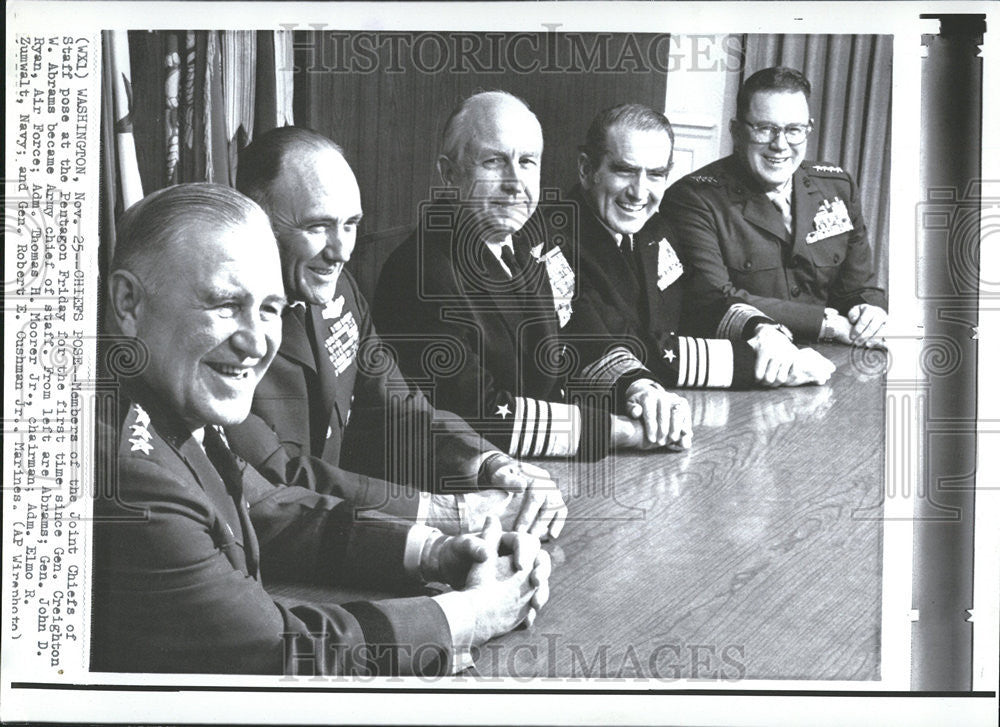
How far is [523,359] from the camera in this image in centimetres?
180

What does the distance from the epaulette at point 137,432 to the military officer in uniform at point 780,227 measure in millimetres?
939

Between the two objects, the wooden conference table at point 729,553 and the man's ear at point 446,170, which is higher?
the man's ear at point 446,170

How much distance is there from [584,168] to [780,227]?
0.36m

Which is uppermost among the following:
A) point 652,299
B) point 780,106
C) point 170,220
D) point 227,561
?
point 780,106

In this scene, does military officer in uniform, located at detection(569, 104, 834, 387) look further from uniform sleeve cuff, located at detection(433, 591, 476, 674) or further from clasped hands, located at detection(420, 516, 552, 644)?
uniform sleeve cuff, located at detection(433, 591, 476, 674)

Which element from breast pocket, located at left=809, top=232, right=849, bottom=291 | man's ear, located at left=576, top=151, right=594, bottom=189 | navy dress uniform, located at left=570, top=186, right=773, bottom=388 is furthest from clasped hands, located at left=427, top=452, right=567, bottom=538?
breast pocket, located at left=809, top=232, right=849, bottom=291

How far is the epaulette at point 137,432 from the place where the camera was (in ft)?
5.78

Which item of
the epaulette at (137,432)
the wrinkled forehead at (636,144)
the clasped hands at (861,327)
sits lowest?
the epaulette at (137,432)

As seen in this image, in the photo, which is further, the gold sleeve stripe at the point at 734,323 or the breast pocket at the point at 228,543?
the gold sleeve stripe at the point at 734,323

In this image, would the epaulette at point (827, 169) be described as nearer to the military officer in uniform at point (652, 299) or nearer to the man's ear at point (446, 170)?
the military officer in uniform at point (652, 299)

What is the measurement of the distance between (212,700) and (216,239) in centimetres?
77

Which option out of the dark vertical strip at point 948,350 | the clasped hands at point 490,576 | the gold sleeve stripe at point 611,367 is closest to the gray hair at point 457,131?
the gold sleeve stripe at point 611,367

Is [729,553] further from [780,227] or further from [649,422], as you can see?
[780,227]

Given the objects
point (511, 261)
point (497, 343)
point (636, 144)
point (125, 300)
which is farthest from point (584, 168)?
point (125, 300)
